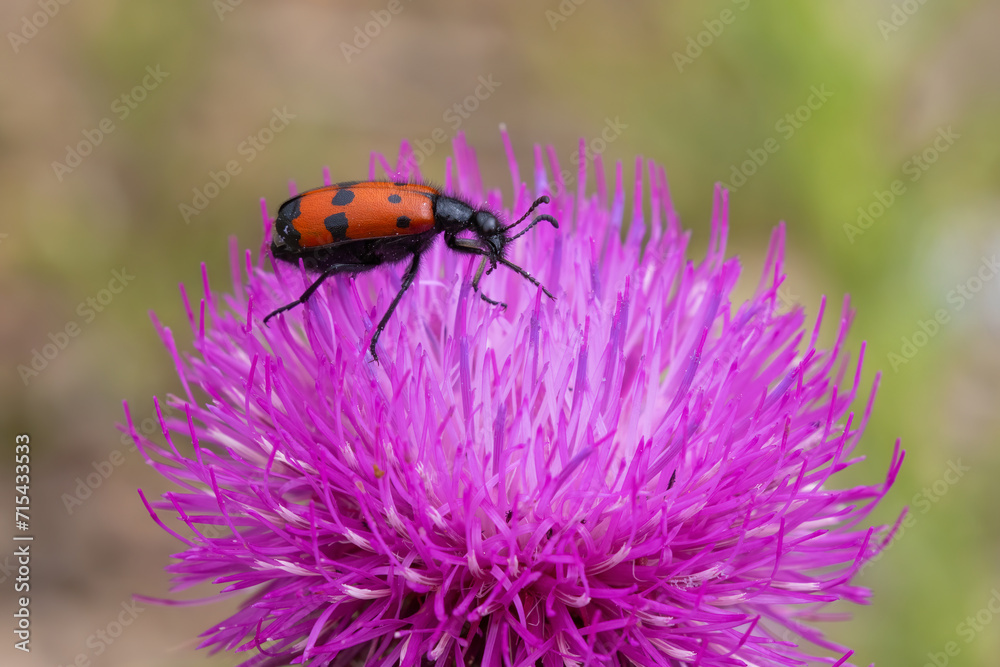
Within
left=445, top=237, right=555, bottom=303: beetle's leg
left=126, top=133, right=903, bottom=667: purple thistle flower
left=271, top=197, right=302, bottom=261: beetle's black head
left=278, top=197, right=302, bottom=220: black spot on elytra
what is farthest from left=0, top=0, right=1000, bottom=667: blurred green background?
left=445, top=237, right=555, bottom=303: beetle's leg

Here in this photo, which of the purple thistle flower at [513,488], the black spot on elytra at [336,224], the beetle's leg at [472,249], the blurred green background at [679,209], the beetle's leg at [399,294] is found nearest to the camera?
the purple thistle flower at [513,488]

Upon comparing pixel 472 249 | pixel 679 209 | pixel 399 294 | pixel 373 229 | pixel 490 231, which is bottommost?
pixel 399 294

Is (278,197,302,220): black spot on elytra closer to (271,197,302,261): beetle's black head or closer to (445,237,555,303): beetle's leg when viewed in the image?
(271,197,302,261): beetle's black head

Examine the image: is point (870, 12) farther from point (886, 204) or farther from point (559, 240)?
point (559, 240)

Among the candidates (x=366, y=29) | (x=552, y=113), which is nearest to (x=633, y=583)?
(x=552, y=113)

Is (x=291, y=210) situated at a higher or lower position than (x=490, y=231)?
lower

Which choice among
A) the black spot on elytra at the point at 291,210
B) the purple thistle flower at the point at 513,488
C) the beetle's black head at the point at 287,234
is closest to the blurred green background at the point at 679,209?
the purple thistle flower at the point at 513,488

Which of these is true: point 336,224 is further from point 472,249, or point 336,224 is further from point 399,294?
point 472,249

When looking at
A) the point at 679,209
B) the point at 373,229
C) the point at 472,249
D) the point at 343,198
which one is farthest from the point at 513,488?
the point at 679,209

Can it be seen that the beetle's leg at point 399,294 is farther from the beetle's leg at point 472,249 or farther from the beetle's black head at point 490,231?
the beetle's black head at point 490,231
